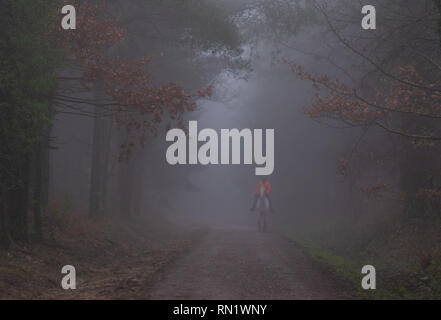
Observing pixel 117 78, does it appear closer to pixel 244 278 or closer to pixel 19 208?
pixel 19 208

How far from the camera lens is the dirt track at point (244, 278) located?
29.2 feet

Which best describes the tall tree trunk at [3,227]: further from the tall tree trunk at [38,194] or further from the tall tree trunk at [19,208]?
the tall tree trunk at [38,194]

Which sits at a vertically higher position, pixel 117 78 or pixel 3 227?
pixel 117 78

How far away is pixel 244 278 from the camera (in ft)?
34.8

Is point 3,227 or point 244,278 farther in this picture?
point 3,227

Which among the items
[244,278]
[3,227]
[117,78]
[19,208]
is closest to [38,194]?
[19,208]

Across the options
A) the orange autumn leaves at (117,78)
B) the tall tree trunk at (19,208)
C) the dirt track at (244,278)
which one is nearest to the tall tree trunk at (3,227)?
the tall tree trunk at (19,208)

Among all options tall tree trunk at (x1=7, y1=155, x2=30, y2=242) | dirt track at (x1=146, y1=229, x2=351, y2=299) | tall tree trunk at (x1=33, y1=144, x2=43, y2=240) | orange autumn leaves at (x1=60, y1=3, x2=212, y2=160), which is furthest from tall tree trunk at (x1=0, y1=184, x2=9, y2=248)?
dirt track at (x1=146, y1=229, x2=351, y2=299)

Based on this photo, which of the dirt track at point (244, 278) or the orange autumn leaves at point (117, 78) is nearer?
the dirt track at point (244, 278)

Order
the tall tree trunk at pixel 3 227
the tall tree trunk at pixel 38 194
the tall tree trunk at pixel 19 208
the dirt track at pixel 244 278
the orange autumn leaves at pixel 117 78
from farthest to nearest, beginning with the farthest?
the tall tree trunk at pixel 38 194
the orange autumn leaves at pixel 117 78
the tall tree trunk at pixel 19 208
the tall tree trunk at pixel 3 227
the dirt track at pixel 244 278

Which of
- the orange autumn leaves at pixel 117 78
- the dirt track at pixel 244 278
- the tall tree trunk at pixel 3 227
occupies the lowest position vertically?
the dirt track at pixel 244 278
